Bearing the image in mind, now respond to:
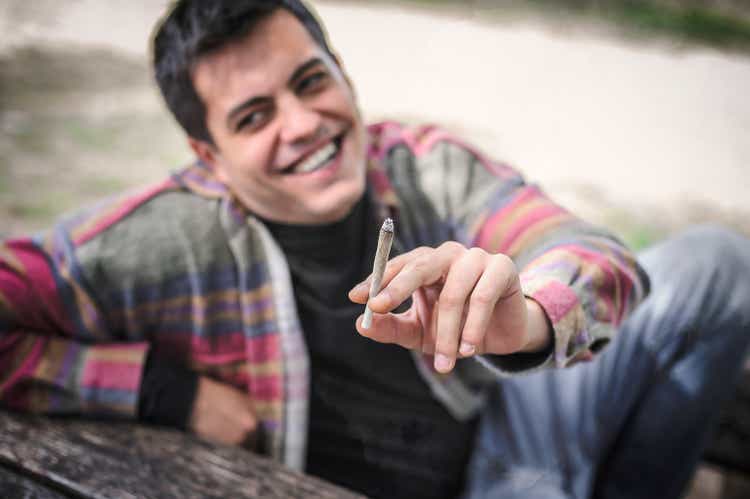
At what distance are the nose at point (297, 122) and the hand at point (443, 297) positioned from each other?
13.8 inches

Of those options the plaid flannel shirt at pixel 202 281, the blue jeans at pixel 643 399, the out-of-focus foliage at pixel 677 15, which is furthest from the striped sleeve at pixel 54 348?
the out-of-focus foliage at pixel 677 15

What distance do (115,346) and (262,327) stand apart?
230mm

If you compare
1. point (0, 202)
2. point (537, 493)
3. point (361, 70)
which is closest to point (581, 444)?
point (537, 493)

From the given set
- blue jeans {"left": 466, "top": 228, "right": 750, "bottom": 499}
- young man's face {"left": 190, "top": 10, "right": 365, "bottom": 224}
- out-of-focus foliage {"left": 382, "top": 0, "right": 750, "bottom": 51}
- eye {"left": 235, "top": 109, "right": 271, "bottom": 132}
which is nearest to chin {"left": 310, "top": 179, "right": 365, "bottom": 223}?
young man's face {"left": 190, "top": 10, "right": 365, "bottom": 224}

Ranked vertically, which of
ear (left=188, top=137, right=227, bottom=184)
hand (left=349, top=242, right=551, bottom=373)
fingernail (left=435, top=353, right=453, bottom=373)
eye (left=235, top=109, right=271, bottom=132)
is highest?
eye (left=235, top=109, right=271, bottom=132)

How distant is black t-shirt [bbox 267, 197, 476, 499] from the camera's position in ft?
2.96

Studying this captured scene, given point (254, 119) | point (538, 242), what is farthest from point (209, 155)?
point (538, 242)

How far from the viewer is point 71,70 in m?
1.56

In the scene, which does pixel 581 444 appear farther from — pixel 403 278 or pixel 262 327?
pixel 403 278

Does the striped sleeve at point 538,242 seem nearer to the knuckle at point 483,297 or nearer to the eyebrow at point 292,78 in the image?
the knuckle at point 483,297

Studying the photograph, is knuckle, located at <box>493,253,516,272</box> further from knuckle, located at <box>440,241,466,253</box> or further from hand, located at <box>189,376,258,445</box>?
hand, located at <box>189,376,258,445</box>

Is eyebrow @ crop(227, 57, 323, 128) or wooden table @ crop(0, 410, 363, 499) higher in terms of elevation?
eyebrow @ crop(227, 57, 323, 128)

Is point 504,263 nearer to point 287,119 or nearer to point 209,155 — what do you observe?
point 287,119

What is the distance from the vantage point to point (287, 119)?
2.58 feet
